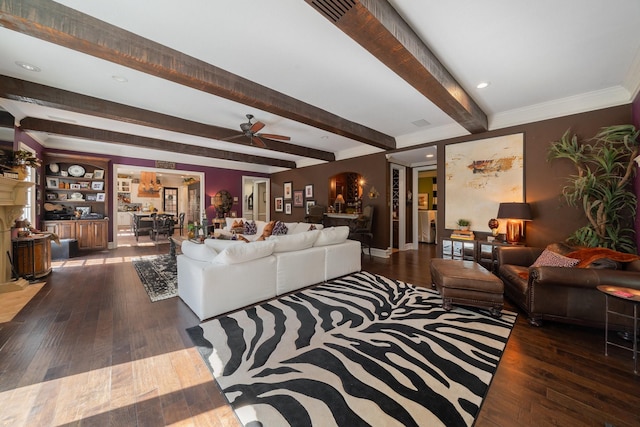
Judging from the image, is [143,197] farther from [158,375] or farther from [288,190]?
[158,375]

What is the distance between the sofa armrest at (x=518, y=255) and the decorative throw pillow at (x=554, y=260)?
24cm

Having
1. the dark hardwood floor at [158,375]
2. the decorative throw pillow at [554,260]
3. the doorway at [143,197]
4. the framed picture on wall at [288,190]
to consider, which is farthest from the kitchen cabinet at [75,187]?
the decorative throw pillow at [554,260]

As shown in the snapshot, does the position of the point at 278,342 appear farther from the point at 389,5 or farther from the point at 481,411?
the point at 389,5

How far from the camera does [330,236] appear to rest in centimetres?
391

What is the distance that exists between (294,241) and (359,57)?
2406 millimetres

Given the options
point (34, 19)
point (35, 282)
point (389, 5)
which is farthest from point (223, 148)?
point (389, 5)

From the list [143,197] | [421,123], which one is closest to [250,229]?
[421,123]

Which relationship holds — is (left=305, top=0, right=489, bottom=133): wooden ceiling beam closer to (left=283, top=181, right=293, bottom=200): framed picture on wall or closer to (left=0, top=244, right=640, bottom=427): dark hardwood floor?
(left=0, top=244, right=640, bottom=427): dark hardwood floor

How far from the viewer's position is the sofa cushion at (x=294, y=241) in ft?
10.8

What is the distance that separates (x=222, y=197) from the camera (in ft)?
28.3

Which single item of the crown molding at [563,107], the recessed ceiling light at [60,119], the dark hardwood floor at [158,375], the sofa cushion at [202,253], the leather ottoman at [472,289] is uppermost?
the recessed ceiling light at [60,119]

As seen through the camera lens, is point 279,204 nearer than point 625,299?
No

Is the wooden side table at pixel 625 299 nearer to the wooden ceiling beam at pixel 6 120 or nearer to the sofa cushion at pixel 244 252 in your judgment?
the sofa cushion at pixel 244 252

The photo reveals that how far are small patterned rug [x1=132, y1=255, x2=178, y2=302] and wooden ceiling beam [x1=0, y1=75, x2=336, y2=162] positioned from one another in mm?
2596
